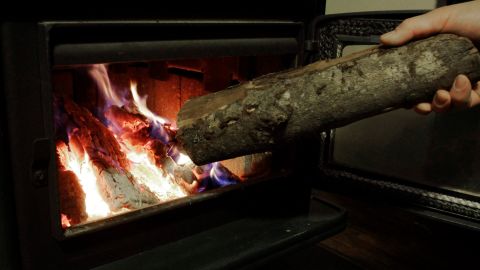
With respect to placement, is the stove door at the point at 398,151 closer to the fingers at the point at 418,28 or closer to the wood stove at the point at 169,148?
the wood stove at the point at 169,148

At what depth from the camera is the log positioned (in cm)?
95

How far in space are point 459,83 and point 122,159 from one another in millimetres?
773

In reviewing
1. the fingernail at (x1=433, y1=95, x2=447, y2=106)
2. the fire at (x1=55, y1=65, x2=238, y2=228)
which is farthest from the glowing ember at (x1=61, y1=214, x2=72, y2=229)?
the fingernail at (x1=433, y1=95, x2=447, y2=106)

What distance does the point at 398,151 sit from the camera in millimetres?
1339

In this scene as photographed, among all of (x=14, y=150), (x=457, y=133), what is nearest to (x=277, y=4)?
(x=457, y=133)

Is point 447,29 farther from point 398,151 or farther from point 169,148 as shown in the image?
point 169,148

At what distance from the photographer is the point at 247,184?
1.21 meters

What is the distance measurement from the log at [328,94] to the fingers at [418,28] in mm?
16

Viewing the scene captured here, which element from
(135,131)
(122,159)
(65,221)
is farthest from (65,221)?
(135,131)

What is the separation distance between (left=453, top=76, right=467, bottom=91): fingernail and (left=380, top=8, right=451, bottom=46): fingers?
0.10 m

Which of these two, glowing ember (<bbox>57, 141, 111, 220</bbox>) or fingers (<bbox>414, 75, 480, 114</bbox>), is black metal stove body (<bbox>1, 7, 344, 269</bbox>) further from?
fingers (<bbox>414, 75, 480, 114</bbox>)

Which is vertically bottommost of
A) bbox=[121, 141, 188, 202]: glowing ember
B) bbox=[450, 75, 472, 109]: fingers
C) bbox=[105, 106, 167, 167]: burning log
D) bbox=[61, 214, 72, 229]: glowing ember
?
bbox=[61, 214, 72, 229]: glowing ember

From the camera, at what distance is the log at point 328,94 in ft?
3.12

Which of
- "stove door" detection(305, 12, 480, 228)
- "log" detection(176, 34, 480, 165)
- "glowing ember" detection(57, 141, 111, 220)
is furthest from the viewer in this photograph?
"stove door" detection(305, 12, 480, 228)
